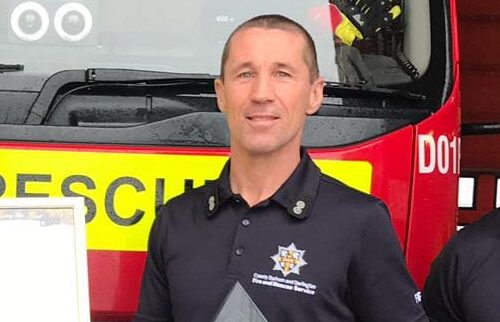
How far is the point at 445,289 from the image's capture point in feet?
6.13

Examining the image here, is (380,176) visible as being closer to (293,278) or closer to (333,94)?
(333,94)

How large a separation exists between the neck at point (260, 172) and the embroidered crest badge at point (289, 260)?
0.12m

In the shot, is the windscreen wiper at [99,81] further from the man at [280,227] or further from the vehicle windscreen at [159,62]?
the man at [280,227]

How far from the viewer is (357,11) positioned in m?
2.25

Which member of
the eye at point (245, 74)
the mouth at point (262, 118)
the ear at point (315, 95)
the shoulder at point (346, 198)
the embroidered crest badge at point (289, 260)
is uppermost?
the eye at point (245, 74)

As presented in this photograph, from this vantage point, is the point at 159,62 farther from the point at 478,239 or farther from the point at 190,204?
the point at 478,239

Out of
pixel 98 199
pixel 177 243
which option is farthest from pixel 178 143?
pixel 177 243

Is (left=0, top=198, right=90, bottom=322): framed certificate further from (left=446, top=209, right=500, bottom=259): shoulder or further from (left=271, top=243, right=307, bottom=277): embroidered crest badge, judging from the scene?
(left=446, top=209, right=500, bottom=259): shoulder

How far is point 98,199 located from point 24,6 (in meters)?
0.56

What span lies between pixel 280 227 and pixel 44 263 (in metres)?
0.48

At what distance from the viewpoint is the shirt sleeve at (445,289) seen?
6.03 ft

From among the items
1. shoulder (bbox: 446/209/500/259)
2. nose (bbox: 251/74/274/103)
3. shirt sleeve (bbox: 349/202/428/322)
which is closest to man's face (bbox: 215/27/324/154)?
nose (bbox: 251/74/274/103)

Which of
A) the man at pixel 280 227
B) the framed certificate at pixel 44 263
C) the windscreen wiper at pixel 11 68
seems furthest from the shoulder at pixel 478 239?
the windscreen wiper at pixel 11 68

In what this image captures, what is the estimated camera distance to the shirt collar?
5.40 feet
